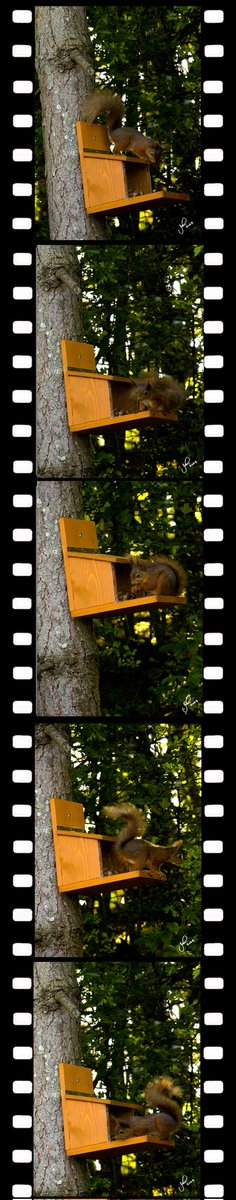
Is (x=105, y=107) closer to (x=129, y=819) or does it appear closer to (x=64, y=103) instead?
(x=64, y=103)

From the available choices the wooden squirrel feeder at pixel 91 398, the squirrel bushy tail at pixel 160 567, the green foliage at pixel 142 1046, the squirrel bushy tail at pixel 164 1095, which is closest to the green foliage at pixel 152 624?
the squirrel bushy tail at pixel 160 567

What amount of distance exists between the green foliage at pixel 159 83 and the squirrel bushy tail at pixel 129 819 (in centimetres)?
185

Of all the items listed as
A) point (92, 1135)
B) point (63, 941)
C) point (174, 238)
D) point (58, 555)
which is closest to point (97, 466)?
point (58, 555)

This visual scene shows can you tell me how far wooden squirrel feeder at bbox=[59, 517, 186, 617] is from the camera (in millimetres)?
7309

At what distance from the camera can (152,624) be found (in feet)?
24.3

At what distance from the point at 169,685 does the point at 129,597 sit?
0.32 metres

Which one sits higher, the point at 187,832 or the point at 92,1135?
the point at 187,832

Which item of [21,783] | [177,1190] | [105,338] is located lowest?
[177,1190]

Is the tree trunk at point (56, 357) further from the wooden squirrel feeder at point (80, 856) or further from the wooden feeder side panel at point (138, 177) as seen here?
the wooden squirrel feeder at point (80, 856)

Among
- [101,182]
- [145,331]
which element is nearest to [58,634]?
[145,331]

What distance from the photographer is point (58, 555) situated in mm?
7391

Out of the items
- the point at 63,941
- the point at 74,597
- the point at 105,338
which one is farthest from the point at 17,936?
the point at 105,338

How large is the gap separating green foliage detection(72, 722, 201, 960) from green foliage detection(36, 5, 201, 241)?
64.6 inches

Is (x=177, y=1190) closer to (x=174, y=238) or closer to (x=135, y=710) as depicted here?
(x=135, y=710)
